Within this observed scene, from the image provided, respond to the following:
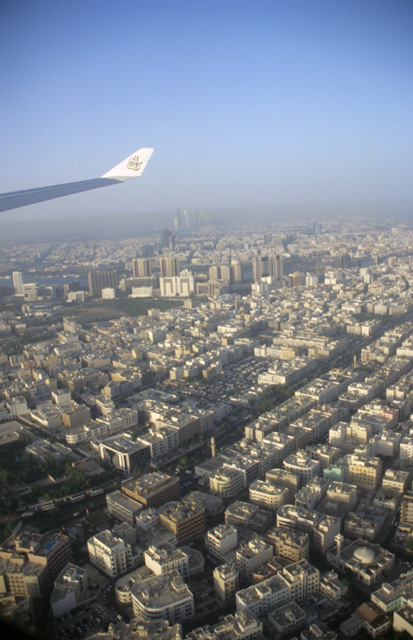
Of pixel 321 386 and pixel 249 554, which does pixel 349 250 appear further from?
pixel 249 554

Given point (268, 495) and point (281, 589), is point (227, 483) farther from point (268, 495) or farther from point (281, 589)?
point (281, 589)

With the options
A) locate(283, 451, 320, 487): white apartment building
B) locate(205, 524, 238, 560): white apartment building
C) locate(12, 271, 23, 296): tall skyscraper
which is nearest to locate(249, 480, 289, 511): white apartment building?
locate(283, 451, 320, 487): white apartment building

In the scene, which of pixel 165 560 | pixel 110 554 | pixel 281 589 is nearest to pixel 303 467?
pixel 281 589

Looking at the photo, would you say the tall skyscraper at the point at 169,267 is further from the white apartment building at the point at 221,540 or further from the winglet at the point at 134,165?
the winglet at the point at 134,165

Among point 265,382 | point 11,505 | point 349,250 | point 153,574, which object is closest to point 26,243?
point 349,250

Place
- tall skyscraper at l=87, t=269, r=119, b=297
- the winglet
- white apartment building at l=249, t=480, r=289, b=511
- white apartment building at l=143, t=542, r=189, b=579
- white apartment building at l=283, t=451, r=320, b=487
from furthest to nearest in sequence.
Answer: tall skyscraper at l=87, t=269, r=119, b=297, white apartment building at l=283, t=451, r=320, b=487, white apartment building at l=249, t=480, r=289, b=511, white apartment building at l=143, t=542, r=189, b=579, the winglet

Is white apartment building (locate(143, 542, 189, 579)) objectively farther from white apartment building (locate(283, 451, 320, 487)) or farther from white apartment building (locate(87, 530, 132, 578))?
white apartment building (locate(283, 451, 320, 487))

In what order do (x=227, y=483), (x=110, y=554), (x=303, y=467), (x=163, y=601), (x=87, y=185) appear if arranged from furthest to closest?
1. (x=303, y=467)
2. (x=227, y=483)
3. (x=110, y=554)
4. (x=163, y=601)
5. (x=87, y=185)

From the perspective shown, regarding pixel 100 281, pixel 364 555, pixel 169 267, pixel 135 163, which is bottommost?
pixel 364 555
